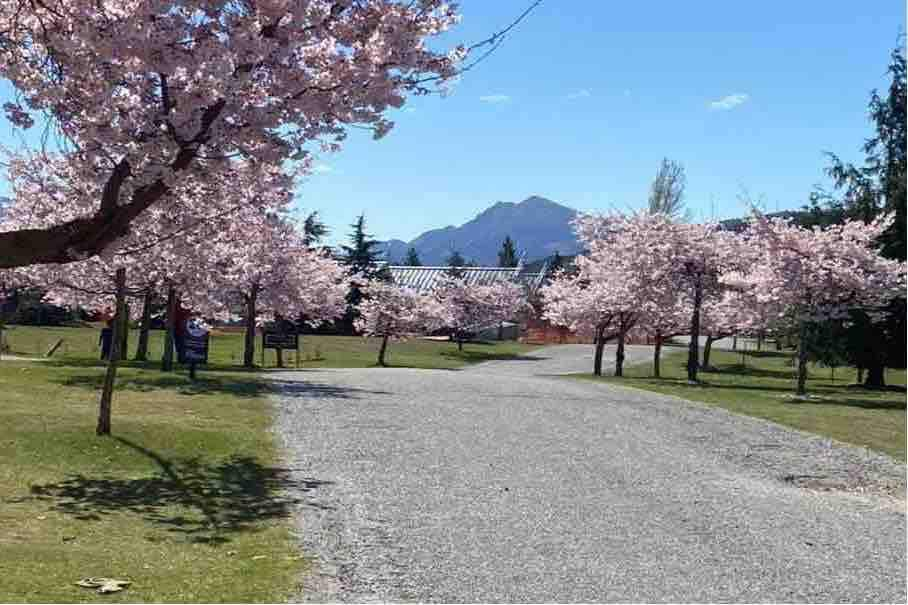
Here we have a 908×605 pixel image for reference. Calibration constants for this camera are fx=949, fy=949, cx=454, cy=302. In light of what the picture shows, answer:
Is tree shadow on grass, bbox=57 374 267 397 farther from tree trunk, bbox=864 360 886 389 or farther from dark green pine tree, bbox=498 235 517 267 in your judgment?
dark green pine tree, bbox=498 235 517 267

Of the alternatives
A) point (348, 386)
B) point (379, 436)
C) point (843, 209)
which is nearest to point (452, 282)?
point (843, 209)

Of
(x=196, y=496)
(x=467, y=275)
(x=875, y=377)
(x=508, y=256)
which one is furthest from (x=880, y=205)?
(x=508, y=256)

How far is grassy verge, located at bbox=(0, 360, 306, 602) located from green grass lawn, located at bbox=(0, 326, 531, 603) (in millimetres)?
14

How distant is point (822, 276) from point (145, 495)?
2211 cm

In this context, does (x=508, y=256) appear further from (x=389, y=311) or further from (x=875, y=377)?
(x=875, y=377)

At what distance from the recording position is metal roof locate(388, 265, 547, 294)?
88188mm

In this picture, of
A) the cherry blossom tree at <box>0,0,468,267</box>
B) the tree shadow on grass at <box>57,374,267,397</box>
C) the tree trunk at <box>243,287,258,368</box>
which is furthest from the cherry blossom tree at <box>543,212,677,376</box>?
the cherry blossom tree at <box>0,0,468,267</box>

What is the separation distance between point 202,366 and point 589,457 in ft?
62.5

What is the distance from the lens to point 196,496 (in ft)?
32.3

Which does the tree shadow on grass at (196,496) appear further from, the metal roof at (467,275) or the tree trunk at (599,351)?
the metal roof at (467,275)

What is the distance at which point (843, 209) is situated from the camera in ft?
127

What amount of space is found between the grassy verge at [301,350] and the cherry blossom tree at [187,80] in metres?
20.9

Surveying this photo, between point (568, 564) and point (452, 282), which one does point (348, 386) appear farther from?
point (452, 282)

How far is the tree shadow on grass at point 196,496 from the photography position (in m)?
8.70
